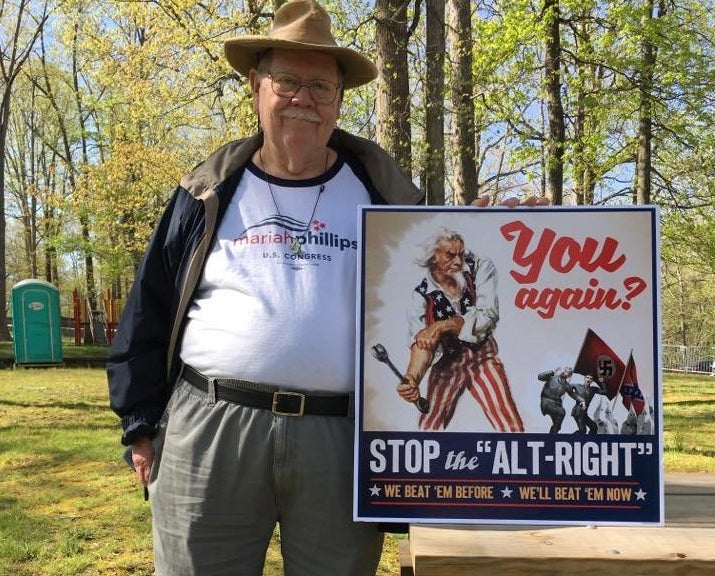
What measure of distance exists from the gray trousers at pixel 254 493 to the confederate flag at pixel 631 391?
0.75 meters

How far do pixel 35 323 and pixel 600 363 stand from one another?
624 inches

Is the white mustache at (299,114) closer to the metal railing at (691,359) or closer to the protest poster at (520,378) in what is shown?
the protest poster at (520,378)

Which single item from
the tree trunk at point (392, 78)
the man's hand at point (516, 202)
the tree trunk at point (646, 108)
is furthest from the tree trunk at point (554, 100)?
the man's hand at point (516, 202)

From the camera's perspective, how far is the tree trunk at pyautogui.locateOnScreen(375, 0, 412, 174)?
233 inches

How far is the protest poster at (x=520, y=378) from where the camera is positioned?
1816mm

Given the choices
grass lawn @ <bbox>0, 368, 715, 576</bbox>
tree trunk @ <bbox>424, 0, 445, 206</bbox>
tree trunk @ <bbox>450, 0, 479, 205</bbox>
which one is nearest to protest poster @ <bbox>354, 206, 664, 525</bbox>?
grass lawn @ <bbox>0, 368, 715, 576</bbox>

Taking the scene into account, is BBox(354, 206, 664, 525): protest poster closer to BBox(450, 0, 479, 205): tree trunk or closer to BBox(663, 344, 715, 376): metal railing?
BBox(450, 0, 479, 205): tree trunk

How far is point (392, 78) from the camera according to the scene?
5.96 m

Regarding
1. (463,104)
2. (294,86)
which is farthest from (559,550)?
(463,104)

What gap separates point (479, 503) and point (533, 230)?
2.45ft

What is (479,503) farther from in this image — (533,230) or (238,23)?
(238,23)

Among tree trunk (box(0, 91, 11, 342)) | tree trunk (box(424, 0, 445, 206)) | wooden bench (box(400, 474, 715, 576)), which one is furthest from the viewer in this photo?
tree trunk (box(0, 91, 11, 342))

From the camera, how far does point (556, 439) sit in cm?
183

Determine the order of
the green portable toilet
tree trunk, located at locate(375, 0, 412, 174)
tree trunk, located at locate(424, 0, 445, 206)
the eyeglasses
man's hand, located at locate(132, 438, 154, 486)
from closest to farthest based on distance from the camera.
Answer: the eyeglasses, man's hand, located at locate(132, 438, 154, 486), tree trunk, located at locate(375, 0, 412, 174), tree trunk, located at locate(424, 0, 445, 206), the green portable toilet
